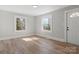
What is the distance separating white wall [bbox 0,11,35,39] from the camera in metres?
2.97

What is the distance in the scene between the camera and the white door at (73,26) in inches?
121

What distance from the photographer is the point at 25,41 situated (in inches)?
129

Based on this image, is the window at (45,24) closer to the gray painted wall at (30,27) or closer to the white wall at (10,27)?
the gray painted wall at (30,27)

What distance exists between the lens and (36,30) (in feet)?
10.1

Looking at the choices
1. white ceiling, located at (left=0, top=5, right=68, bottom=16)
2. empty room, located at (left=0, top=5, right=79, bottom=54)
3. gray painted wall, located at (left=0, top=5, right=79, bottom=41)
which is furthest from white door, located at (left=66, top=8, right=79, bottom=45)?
white ceiling, located at (left=0, top=5, right=68, bottom=16)

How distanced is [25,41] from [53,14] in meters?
1.77

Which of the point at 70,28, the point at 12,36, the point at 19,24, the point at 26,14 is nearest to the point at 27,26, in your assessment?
the point at 19,24

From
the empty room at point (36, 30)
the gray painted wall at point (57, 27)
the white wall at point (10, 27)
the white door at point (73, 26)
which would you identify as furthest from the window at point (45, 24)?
the white door at point (73, 26)

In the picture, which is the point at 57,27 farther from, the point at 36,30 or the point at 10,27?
the point at 10,27

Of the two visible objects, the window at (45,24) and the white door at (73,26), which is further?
the window at (45,24)

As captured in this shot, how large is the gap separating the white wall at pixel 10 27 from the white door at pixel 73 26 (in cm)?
145

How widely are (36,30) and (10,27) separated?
1.05 metres

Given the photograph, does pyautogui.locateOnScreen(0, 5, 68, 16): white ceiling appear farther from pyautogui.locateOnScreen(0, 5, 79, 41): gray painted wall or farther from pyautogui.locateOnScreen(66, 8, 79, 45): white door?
pyautogui.locateOnScreen(66, 8, 79, 45): white door

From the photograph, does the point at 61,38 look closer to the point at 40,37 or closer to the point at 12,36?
the point at 40,37
